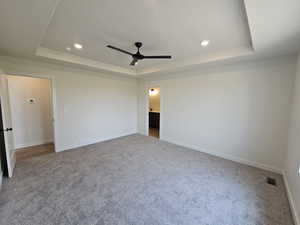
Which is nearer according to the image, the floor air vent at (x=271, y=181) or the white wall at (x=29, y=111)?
the floor air vent at (x=271, y=181)

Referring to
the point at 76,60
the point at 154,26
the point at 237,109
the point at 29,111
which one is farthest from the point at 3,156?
the point at 237,109

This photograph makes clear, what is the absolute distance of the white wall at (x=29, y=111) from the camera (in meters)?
3.84

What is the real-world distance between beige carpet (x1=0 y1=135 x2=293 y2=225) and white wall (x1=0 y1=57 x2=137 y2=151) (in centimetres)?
90

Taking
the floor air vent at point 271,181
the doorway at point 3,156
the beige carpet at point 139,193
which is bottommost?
the floor air vent at point 271,181

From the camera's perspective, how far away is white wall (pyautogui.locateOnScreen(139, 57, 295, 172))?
271 centimetres

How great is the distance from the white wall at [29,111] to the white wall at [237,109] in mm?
4089

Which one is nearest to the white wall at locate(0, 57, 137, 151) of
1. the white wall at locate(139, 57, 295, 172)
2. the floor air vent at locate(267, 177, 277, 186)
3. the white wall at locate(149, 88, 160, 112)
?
the white wall at locate(139, 57, 295, 172)

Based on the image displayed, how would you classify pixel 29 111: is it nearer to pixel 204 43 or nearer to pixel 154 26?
pixel 154 26

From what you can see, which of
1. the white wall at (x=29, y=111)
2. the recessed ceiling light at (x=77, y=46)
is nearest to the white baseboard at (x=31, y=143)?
the white wall at (x=29, y=111)

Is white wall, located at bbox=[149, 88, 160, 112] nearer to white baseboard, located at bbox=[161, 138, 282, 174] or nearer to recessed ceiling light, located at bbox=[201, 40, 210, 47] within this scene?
white baseboard, located at bbox=[161, 138, 282, 174]

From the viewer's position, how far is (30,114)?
163 inches

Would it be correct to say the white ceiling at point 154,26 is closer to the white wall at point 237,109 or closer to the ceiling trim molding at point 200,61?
the ceiling trim molding at point 200,61

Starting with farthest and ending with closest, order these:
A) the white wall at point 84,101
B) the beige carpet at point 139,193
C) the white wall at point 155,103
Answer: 1. the white wall at point 155,103
2. the white wall at point 84,101
3. the beige carpet at point 139,193

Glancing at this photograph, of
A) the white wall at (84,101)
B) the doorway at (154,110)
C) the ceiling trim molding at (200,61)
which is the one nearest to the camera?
the ceiling trim molding at (200,61)
